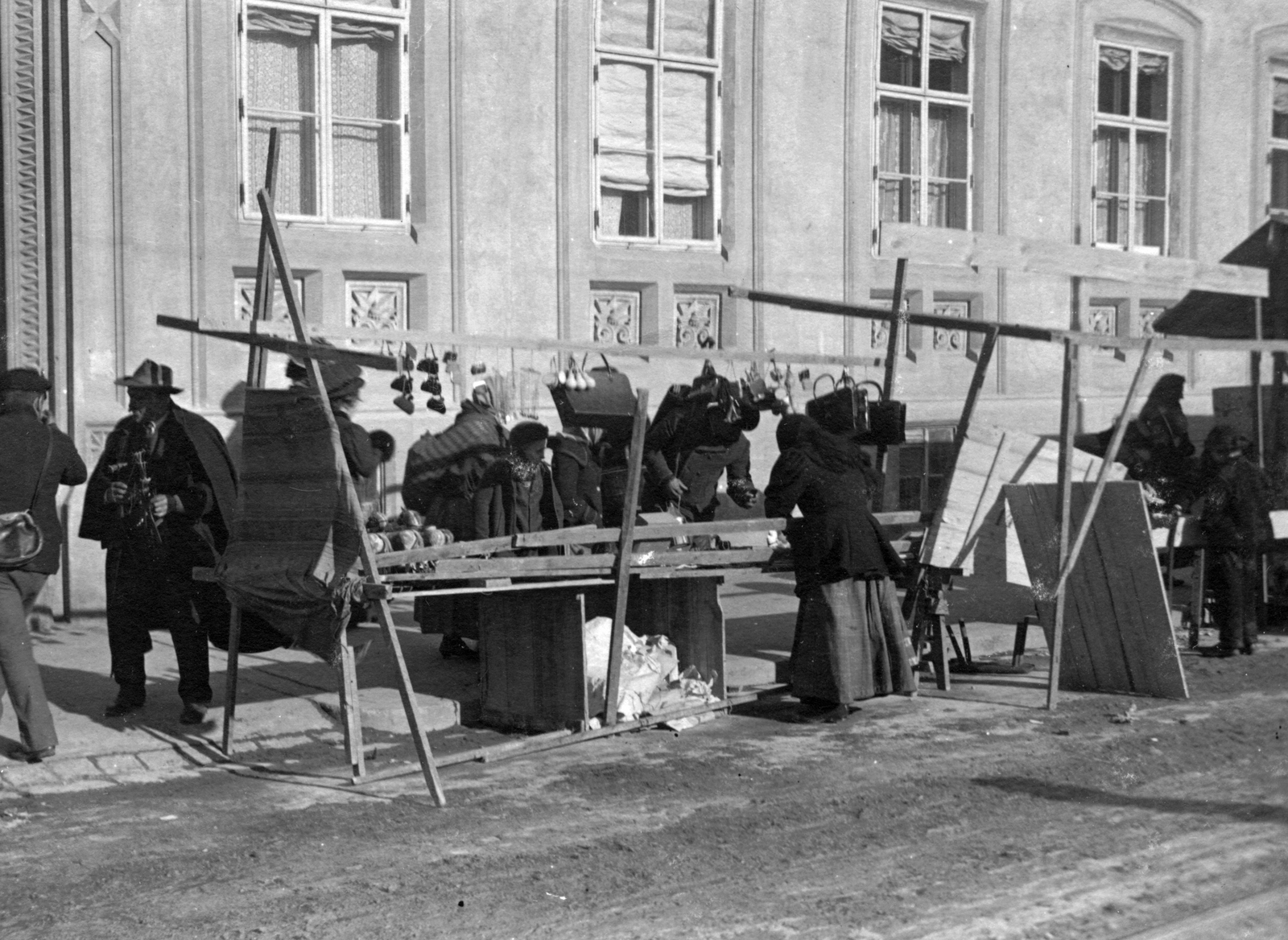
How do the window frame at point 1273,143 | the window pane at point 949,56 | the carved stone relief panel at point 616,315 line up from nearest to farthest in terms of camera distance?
1. the carved stone relief panel at point 616,315
2. the window pane at point 949,56
3. the window frame at point 1273,143

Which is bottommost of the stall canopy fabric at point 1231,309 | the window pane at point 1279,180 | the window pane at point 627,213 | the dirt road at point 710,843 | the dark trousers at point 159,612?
the dirt road at point 710,843

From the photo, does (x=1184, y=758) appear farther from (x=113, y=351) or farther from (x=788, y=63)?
(x=788, y=63)

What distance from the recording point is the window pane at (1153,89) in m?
16.7

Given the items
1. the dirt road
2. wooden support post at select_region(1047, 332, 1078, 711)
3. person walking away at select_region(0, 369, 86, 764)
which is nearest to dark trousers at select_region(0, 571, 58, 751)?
person walking away at select_region(0, 369, 86, 764)

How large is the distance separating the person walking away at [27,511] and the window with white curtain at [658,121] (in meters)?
6.36

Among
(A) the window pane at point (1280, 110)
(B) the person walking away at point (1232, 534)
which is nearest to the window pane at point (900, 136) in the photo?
(A) the window pane at point (1280, 110)

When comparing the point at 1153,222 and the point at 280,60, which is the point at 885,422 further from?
the point at 1153,222

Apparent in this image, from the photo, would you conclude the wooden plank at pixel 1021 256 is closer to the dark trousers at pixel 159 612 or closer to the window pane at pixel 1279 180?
the dark trousers at pixel 159 612

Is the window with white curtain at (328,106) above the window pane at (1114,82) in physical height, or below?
below

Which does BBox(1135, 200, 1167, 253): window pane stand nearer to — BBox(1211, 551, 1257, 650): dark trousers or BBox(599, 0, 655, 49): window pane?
BBox(599, 0, 655, 49): window pane

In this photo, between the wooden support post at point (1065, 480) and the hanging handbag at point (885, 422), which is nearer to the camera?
the wooden support post at point (1065, 480)

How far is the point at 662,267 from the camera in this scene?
13.5m

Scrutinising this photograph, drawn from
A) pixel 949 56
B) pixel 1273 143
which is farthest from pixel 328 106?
pixel 1273 143

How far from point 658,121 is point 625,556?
6650 mm
